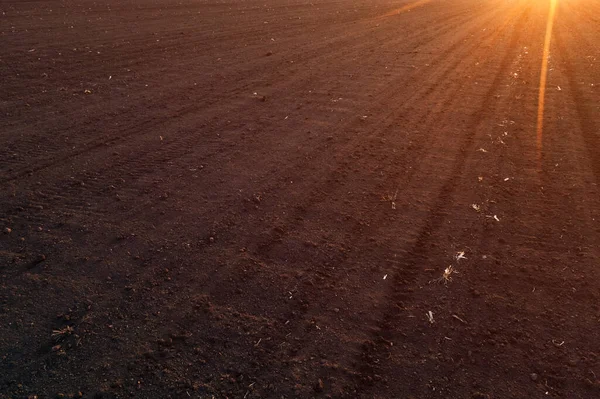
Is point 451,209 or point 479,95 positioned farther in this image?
point 479,95

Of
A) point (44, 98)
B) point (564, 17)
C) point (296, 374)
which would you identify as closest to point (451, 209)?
point (296, 374)

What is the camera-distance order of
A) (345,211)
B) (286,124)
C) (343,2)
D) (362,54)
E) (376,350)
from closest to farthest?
(376,350), (345,211), (286,124), (362,54), (343,2)

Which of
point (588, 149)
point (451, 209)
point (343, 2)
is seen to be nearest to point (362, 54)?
point (588, 149)

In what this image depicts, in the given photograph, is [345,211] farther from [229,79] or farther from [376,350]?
[229,79]

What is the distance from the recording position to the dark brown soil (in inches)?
152

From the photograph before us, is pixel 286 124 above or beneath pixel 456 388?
above

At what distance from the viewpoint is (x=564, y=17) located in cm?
2339

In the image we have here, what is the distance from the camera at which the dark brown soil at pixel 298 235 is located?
12.7 feet

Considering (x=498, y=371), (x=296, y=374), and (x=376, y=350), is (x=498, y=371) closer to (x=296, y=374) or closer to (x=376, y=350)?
(x=376, y=350)

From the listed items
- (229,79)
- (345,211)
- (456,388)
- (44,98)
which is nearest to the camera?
(456,388)

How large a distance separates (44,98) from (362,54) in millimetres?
8941

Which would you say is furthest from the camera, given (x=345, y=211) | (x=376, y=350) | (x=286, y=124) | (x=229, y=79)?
(x=229, y=79)

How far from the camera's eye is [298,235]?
5.48m

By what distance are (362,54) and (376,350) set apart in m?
12.1
